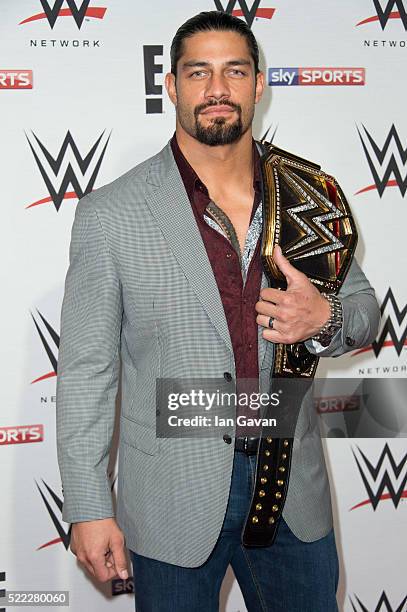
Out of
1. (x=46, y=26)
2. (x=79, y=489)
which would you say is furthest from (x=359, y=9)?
(x=79, y=489)

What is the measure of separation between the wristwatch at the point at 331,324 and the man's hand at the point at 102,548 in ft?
2.07

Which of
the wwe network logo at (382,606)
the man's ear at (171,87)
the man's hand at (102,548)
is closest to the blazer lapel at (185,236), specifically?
the man's ear at (171,87)

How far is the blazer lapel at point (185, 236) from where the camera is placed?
174 centimetres

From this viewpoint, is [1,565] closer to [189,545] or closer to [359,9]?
[189,545]

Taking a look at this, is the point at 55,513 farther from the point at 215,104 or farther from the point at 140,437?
the point at 215,104

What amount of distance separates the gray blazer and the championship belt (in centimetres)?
6

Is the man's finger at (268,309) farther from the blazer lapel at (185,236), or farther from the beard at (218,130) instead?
the beard at (218,130)

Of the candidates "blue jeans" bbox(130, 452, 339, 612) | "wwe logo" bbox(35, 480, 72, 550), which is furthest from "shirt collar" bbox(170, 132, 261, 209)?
"wwe logo" bbox(35, 480, 72, 550)

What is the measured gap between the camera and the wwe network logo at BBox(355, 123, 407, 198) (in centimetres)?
273

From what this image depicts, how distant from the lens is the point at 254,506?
5.80 ft

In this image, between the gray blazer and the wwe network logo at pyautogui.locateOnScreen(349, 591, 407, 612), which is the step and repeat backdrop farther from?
the gray blazer

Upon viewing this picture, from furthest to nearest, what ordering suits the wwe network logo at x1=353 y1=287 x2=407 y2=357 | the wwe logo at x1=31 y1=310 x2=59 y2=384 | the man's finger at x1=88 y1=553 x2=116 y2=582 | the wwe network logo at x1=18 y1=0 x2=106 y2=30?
1. the wwe network logo at x1=353 y1=287 x2=407 y2=357
2. the wwe logo at x1=31 y1=310 x2=59 y2=384
3. the wwe network logo at x1=18 y1=0 x2=106 y2=30
4. the man's finger at x1=88 y1=553 x2=116 y2=582

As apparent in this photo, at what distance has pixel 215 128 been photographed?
185 cm

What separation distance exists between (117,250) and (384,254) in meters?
1.32
